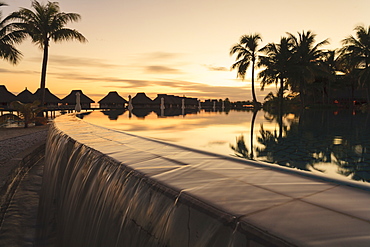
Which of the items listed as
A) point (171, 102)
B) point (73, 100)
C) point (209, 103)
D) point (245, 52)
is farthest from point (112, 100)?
point (245, 52)

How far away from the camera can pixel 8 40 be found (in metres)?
15.6

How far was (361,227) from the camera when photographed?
0.90m

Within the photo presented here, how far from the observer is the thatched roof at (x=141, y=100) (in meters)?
47.0

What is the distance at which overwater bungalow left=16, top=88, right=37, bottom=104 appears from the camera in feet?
120

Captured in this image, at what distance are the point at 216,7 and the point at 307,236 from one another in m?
14.8

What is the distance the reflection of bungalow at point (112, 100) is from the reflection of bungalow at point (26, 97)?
34.0ft

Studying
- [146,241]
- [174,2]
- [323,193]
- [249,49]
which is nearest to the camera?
[323,193]

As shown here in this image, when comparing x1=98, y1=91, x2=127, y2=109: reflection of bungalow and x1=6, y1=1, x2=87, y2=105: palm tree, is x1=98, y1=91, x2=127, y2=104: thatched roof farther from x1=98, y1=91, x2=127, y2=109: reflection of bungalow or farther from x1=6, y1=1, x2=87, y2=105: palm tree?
x1=6, y1=1, x2=87, y2=105: palm tree

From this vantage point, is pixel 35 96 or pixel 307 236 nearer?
pixel 307 236

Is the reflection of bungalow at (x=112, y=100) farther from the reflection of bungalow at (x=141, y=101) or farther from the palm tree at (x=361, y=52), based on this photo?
the palm tree at (x=361, y=52)

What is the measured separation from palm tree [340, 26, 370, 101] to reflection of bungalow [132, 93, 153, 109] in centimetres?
3147

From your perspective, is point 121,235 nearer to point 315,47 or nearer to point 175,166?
point 175,166

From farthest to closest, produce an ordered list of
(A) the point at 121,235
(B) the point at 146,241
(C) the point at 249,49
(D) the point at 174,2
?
1. (C) the point at 249,49
2. (D) the point at 174,2
3. (A) the point at 121,235
4. (B) the point at 146,241

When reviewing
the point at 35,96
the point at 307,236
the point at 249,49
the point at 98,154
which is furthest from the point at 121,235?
the point at 35,96
